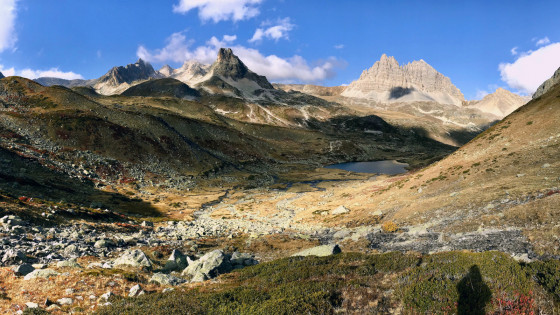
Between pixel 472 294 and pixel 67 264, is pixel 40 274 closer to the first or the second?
pixel 67 264

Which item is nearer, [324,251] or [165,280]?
[165,280]

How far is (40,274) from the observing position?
49.1ft

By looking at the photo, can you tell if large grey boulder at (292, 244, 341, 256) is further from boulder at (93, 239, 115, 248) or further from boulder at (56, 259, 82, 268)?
boulder at (93, 239, 115, 248)

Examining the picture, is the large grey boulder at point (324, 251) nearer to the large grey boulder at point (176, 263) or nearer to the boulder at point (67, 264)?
the large grey boulder at point (176, 263)

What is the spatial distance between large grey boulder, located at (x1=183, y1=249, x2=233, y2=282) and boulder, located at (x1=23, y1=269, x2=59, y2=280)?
7.62 m

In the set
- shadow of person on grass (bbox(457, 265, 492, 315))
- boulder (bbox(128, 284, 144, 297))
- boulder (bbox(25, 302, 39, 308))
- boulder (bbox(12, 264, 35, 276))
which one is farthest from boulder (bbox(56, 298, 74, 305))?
shadow of person on grass (bbox(457, 265, 492, 315))

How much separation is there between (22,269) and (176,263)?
901cm

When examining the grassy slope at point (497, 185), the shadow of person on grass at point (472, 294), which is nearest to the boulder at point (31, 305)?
the shadow of person on grass at point (472, 294)

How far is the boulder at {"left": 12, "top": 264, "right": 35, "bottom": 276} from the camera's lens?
15.0m

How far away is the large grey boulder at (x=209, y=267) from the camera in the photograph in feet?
62.0

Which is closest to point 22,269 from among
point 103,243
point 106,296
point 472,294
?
point 106,296

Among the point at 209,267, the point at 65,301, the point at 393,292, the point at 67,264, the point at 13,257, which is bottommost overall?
the point at 209,267

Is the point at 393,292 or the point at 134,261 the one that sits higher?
the point at 134,261

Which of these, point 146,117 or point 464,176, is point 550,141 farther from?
point 146,117
